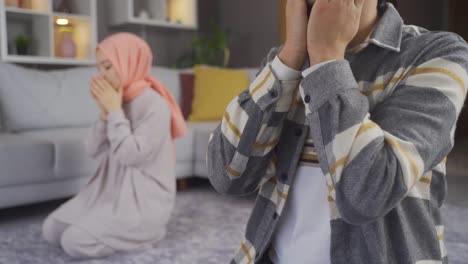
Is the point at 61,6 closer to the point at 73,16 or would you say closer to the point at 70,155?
the point at 73,16

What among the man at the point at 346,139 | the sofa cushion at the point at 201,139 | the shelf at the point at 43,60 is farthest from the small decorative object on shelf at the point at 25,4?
the man at the point at 346,139

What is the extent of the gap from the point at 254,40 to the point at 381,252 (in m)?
4.15

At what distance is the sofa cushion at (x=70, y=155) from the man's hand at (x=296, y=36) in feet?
6.83

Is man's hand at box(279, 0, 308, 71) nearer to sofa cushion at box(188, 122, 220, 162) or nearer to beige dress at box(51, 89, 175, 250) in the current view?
beige dress at box(51, 89, 175, 250)

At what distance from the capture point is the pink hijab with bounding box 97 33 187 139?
194cm

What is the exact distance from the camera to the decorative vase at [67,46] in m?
3.77

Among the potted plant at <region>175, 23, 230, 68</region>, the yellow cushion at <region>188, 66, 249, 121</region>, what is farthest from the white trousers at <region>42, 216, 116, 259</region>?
the potted plant at <region>175, 23, 230, 68</region>

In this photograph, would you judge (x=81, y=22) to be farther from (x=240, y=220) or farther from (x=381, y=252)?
(x=381, y=252)

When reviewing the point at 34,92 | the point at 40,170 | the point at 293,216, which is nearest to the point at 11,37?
the point at 34,92

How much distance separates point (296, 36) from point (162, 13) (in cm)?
396

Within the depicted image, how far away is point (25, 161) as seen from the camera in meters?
2.35

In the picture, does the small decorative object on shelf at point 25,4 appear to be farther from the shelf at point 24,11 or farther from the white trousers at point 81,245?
the white trousers at point 81,245

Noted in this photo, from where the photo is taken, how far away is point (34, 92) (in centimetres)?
297

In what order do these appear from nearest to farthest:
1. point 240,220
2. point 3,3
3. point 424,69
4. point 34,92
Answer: point 424,69
point 240,220
point 34,92
point 3,3
